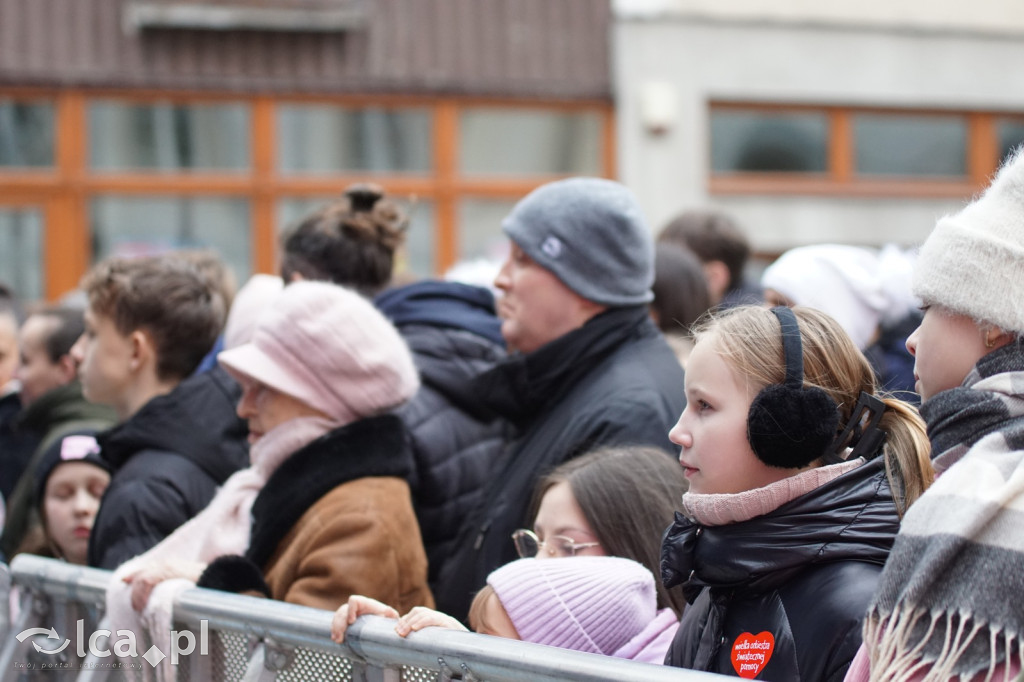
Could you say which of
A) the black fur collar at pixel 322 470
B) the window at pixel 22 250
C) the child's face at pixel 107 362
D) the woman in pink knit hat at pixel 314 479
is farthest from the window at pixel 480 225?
the black fur collar at pixel 322 470

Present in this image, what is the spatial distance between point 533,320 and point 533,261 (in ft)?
0.58

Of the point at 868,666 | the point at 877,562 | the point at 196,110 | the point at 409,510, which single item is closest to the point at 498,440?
the point at 409,510

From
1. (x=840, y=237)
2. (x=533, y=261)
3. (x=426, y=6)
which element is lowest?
(x=840, y=237)

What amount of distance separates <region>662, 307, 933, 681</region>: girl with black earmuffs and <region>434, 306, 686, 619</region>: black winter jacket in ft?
3.15

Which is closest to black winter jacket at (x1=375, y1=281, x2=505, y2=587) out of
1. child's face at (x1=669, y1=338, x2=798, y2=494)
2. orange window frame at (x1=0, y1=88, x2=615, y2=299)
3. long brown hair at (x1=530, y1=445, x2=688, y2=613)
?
long brown hair at (x1=530, y1=445, x2=688, y2=613)

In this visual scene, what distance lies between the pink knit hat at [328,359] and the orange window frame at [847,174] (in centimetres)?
876

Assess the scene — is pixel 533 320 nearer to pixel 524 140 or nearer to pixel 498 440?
pixel 498 440

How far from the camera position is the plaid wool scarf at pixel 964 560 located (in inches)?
59.2

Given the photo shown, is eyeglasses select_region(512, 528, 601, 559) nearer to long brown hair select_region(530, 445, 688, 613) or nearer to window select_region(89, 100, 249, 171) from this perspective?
long brown hair select_region(530, 445, 688, 613)

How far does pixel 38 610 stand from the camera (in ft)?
10.6

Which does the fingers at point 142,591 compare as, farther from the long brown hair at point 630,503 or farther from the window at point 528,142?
the window at point 528,142

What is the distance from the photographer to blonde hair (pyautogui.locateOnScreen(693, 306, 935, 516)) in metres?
2.08

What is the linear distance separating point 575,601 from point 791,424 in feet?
2.03

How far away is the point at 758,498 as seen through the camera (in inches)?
79.0
